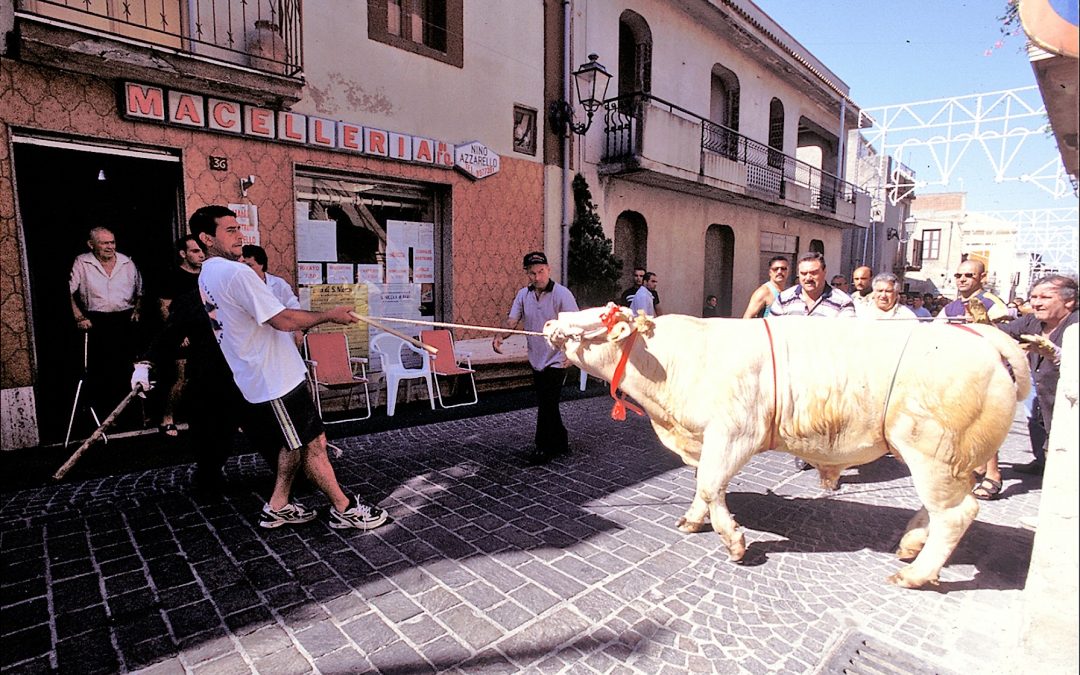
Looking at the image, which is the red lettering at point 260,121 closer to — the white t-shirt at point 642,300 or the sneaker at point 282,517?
the sneaker at point 282,517

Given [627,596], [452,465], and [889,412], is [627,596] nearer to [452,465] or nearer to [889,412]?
[889,412]

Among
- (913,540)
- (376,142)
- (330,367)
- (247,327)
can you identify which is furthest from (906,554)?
(376,142)

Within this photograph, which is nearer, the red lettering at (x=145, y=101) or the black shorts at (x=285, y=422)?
the black shorts at (x=285, y=422)

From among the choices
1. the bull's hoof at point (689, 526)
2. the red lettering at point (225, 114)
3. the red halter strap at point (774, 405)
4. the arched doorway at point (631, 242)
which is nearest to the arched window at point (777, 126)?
the arched doorway at point (631, 242)

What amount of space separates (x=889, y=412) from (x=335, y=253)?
21.9 ft

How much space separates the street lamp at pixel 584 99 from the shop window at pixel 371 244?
2776 mm

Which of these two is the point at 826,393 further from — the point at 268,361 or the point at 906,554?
the point at 268,361

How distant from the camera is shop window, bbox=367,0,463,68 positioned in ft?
25.8

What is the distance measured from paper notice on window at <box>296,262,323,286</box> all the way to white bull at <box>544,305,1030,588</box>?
4.81 metres

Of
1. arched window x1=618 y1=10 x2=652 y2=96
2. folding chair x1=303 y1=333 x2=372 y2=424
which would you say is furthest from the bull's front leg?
Result: arched window x1=618 y1=10 x2=652 y2=96

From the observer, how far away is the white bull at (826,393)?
10.0 feet

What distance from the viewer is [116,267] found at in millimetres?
6031

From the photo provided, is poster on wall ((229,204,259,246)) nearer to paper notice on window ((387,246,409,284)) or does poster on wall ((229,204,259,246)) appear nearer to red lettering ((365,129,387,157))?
red lettering ((365,129,387,157))

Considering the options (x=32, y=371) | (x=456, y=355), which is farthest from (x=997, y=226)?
(x=32, y=371)
